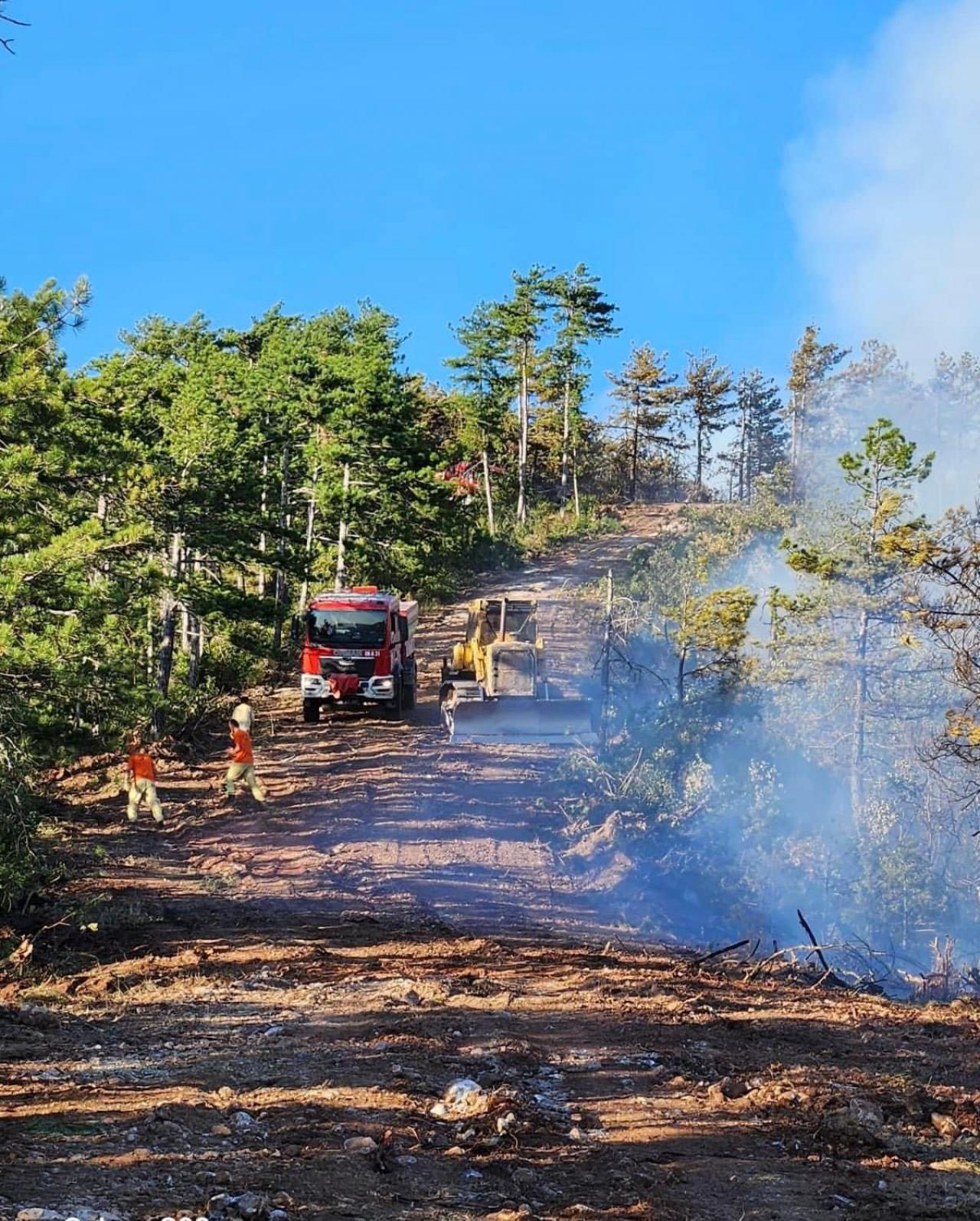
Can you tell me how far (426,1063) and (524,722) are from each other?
1674cm

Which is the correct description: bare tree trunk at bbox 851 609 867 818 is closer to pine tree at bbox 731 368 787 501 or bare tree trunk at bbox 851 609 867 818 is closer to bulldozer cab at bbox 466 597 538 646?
bulldozer cab at bbox 466 597 538 646

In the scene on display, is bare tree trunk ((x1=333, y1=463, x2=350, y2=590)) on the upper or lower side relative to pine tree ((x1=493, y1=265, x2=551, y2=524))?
lower

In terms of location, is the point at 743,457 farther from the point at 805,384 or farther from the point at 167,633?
the point at 167,633

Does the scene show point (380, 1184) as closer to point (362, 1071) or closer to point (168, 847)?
point (362, 1071)

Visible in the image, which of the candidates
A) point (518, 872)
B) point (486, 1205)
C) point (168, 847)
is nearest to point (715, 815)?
point (518, 872)

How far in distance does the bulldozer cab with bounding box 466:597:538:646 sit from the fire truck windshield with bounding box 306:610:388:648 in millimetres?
2415

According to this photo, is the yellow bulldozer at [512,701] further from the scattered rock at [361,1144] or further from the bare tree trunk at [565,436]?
the bare tree trunk at [565,436]

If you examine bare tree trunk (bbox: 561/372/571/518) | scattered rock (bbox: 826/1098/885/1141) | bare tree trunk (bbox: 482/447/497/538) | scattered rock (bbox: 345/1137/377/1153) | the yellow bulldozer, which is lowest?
scattered rock (bbox: 826/1098/885/1141)

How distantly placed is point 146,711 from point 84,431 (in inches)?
205

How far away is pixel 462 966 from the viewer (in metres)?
11.5

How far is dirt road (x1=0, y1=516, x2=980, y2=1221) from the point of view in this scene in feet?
19.2

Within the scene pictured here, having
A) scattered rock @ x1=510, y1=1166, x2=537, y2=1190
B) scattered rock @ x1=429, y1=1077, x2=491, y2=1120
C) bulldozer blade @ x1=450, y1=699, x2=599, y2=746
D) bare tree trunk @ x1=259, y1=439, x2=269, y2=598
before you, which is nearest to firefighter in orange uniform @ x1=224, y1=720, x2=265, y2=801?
bare tree trunk @ x1=259, y1=439, x2=269, y2=598

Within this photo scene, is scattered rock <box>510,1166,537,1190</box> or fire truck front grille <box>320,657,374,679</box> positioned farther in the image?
fire truck front grille <box>320,657,374,679</box>

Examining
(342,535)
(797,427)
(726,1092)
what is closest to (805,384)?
(797,427)
